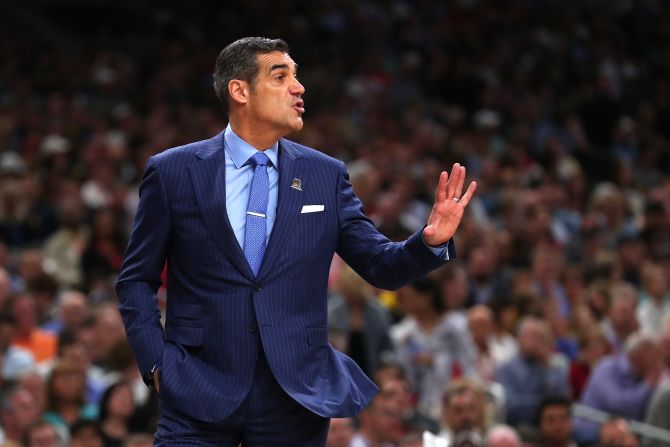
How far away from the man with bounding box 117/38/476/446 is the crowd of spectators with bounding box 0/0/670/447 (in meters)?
2.72

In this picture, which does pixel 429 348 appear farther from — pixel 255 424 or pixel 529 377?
pixel 255 424

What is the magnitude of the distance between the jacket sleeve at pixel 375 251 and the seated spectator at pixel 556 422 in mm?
3584

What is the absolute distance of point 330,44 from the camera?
Answer: 51.5 ft

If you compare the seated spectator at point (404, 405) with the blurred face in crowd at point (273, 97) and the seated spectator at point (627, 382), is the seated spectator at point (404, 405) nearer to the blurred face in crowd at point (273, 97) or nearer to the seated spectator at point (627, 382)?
the seated spectator at point (627, 382)

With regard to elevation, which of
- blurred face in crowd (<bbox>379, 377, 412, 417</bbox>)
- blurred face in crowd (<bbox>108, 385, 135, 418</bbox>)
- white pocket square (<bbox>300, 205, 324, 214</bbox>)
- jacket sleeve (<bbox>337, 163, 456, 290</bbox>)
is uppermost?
white pocket square (<bbox>300, 205, 324, 214</bbox>)

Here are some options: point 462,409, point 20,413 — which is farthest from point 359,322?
point 20,413

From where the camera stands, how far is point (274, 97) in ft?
12.6

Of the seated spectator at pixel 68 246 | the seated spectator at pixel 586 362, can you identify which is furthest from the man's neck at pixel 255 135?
the seated spectator at pixel 68 246

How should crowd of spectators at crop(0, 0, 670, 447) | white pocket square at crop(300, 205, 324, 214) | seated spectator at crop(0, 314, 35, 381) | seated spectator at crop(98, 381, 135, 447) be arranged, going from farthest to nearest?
seated spectator at crop(0, 314, 35, 381), crowd of spectators at crop(0, 0, 670, 447), seated spectator at crop(98, 381, 135, 447), white pocket square at crop(300, 205, 324, 214)

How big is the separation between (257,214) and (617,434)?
12.4 ft

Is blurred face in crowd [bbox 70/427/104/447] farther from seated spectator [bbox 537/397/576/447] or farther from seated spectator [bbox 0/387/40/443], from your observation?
seated spectator [bbox 537/397/576/447]

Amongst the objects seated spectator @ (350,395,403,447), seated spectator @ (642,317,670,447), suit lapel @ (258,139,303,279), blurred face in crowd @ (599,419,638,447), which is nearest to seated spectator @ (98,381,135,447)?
seated spectator @ (350,395,403,447)

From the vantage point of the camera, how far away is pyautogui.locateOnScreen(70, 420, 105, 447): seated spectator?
671 cm

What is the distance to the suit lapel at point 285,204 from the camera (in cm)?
376
